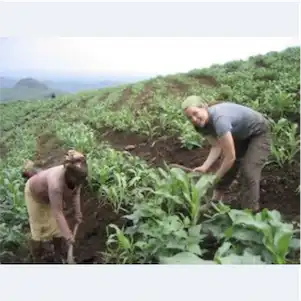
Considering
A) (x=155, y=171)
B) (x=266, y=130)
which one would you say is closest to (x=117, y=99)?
(x=155, y=171)

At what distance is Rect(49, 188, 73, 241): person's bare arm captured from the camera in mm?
2582

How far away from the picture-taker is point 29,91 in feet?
9.45

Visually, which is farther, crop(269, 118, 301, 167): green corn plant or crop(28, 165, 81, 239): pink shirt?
crop(269, 118, 301, 167): green corn plant

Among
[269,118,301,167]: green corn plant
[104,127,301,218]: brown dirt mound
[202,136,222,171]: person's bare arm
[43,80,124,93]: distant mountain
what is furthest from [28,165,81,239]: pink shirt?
[269,118,301,167]: green corn plant

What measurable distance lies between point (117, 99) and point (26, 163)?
543mm

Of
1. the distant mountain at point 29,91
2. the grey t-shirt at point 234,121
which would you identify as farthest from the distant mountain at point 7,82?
the grey t-shirt at point 234,121

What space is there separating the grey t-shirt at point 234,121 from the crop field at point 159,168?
0.42 ft

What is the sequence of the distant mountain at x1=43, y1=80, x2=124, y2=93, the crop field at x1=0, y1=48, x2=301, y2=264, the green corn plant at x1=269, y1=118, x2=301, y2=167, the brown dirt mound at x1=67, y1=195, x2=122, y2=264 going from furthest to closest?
the distant mountain at x1=43, y1=80, x2=124, y2=93
the green corn plant at x1=269, y1=118, x2=301, y2=167
the brown dirt mound at x1=67, y1=195, x2=122, y2=264
the crop field at x1=0, y1=48, x2=301, y2=264

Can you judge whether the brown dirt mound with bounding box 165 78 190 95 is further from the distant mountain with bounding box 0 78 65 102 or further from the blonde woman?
the distant mountain with bounding box 0 78 65 102

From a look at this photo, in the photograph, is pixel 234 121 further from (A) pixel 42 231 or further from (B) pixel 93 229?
(A) pixel 42 231

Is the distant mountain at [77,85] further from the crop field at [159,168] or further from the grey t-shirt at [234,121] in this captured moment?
the grey t-shirt at [234,121]

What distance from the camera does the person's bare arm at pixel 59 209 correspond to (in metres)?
2.58
